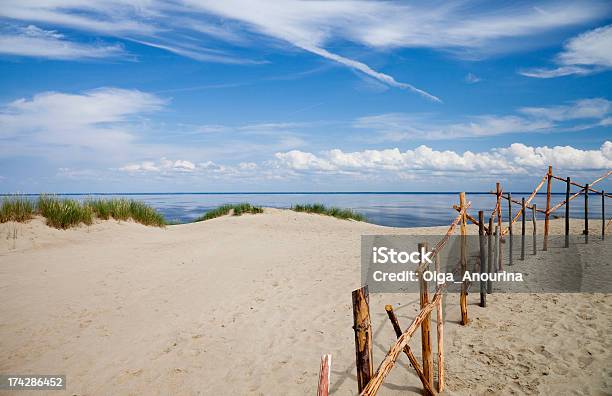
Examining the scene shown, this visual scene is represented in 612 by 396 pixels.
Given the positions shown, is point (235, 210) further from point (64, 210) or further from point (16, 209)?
point (16, 209)

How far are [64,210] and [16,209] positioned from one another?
1.39 meters

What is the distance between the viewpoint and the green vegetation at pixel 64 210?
12875 millimetres

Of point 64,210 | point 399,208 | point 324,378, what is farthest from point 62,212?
point 399,208

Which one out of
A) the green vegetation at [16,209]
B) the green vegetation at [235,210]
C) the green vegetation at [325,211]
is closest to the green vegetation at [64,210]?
the green vegetation at [16,209]

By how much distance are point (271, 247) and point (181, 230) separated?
5.27 m

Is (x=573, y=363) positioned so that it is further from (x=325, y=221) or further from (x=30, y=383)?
(x=325, y=221)

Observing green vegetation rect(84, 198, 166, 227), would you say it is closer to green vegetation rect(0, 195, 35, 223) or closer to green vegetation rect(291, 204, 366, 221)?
green vegetation rect(0, 195, 35, 223)

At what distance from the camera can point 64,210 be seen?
1352 cm

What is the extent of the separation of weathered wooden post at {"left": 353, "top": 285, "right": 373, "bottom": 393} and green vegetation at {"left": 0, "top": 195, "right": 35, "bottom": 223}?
13.8m

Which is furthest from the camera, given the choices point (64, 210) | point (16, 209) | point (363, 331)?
point (64, 210)

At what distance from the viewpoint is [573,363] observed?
530cm

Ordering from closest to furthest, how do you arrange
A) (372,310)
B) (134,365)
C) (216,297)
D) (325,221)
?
1. (134,365)
2. (372,310)
3. (216,297)
4. (325,221)

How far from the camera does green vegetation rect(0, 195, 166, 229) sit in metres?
12.9

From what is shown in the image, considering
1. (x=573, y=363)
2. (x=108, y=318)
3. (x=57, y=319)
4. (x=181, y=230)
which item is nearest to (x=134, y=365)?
(x=108, y=318)
